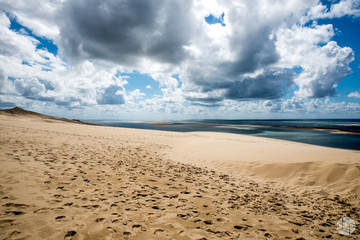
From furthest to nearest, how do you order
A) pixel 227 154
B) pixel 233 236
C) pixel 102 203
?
1. pixel 227 154
2. pixel 102 203
3. pixel 233 236

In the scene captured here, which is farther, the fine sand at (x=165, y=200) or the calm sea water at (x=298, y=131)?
the calm sea water at (x=298, y=131)

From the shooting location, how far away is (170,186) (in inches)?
240

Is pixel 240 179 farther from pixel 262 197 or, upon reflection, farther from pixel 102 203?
pixel 102 203

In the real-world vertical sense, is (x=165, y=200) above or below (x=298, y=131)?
below

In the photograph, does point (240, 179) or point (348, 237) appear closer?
point (348, 237)

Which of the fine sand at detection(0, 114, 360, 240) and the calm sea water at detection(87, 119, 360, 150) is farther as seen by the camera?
the calm sea water at detection(87, 119, 360, 150)

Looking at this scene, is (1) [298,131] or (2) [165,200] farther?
(1) [298,131]

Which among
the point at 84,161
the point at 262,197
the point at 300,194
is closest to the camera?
the point at 262,197

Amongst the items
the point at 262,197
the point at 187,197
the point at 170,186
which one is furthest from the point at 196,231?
the point at 262,197

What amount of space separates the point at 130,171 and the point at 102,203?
3094 millimetres

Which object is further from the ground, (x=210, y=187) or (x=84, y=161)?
(x=84, y=161)

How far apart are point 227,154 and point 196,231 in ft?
30.9

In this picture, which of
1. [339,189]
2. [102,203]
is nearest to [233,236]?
[102,203]

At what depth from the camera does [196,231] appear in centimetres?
355
